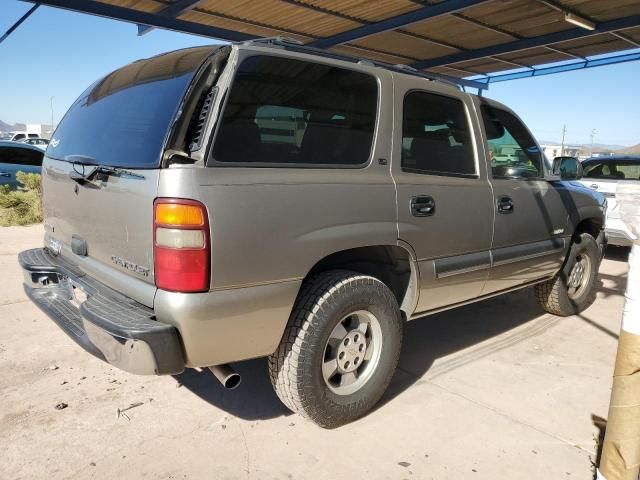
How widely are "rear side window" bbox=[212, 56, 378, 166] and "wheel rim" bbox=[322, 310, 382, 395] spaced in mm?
908

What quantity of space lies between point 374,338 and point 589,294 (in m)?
3.31

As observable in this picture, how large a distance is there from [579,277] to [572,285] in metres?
0.13

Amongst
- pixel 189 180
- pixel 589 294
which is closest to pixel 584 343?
pixel 589 294

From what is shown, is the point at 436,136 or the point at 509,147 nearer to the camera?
the point at 436,136

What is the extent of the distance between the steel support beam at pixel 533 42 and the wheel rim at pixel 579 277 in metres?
4.87

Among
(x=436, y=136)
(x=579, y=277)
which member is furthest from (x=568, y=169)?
(x=436, y=136)

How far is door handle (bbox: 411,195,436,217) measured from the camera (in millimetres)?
3045

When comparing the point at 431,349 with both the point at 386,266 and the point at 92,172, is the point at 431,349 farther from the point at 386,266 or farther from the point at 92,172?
the point at 92,172

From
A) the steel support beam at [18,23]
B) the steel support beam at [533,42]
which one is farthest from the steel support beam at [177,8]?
the steel support beam at [533,42]

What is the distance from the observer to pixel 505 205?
12.3 ft

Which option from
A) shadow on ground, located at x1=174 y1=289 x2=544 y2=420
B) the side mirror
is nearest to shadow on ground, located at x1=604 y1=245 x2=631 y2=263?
shadow on ground, located at x1=174 y1=289 x2=544 y2=420

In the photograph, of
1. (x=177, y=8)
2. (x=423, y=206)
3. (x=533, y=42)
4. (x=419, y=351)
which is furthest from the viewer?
(x=533, y=42)

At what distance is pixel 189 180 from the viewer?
2191 millimetres

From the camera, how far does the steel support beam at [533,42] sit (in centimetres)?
793
